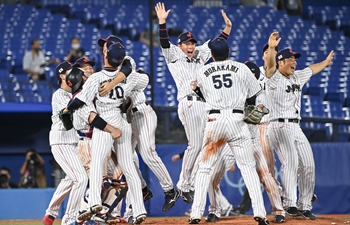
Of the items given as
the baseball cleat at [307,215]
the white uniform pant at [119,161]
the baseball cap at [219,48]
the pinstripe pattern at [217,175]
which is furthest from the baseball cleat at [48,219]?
the baseball cleat at [307,215]

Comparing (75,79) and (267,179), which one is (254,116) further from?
(75,79)

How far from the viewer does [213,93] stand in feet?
25.8

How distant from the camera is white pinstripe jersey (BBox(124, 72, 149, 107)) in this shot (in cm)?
808

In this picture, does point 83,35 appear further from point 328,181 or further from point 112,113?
point 112,113

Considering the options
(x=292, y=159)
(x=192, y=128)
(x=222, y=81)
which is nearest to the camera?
(x=222, y=81)

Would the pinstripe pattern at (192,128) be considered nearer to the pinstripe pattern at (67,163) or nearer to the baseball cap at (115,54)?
the pinstripe pattern at (67,163)

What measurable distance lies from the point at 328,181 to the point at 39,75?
627 cm

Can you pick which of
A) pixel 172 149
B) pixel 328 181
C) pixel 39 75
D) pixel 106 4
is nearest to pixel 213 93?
pixel 172 149

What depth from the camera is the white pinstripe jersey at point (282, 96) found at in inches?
352

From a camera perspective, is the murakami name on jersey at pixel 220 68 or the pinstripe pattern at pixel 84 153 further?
the pinstripe pattern at pixel 84 153

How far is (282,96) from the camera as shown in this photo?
8.94 metres

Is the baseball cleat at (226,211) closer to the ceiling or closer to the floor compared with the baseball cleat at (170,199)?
closer to the floor

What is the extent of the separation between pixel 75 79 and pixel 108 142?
0.90 metres

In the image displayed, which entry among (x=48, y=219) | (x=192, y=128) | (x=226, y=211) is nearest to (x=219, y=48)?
(x=192, y=128)
